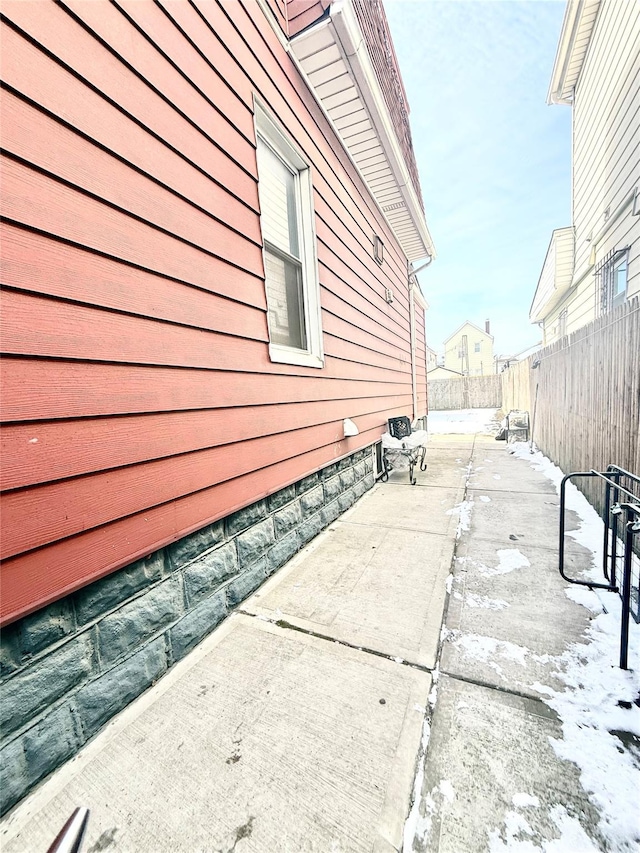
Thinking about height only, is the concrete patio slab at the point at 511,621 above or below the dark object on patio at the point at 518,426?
below

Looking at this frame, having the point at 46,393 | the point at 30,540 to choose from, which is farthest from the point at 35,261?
the point at 30,540

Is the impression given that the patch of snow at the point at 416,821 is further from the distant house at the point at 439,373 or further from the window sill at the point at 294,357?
the distant house at the point at 439,373

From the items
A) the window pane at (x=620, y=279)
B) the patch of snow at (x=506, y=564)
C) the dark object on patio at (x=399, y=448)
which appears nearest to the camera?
the patch of snow at (x=506, y=564)

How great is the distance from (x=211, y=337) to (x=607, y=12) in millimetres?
7892

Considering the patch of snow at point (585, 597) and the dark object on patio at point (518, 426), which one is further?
the dark object on patio at point (518, 426)

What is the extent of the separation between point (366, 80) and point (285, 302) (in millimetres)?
2212

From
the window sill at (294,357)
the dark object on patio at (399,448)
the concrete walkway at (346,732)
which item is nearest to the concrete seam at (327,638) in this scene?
the concrete walkway at (346,732)

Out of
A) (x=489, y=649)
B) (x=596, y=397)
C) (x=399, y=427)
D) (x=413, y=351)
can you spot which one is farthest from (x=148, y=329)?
(x=413, y=351)

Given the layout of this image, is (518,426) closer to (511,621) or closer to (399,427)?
(399,427)

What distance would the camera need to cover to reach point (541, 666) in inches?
61.3

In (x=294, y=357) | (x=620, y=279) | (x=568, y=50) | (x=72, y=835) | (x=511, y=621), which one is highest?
(x=568, y=50)

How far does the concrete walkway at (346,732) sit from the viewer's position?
3.31 feet

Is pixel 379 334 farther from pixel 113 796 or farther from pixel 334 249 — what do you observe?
pixel 113 796

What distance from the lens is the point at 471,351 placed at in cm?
3127
